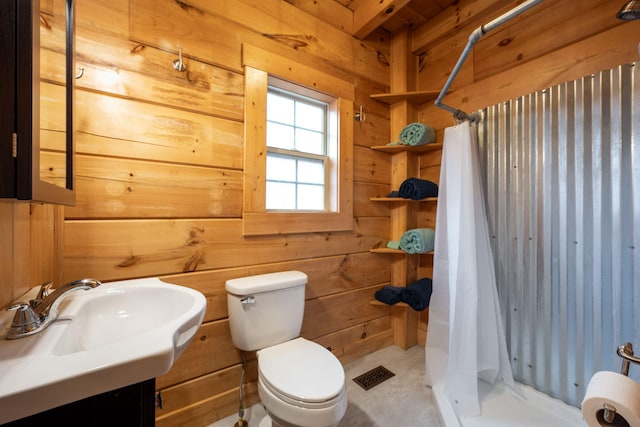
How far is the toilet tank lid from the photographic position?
1.32m

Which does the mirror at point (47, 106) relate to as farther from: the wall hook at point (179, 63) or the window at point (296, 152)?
the window at point (296, 152)

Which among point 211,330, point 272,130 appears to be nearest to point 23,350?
point 211,330

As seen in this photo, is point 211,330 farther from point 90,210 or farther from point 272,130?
point 272,130

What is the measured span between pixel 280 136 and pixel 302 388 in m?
1.43

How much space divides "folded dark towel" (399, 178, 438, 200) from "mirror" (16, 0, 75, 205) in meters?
1.79

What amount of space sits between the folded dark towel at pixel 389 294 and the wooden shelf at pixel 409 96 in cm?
149

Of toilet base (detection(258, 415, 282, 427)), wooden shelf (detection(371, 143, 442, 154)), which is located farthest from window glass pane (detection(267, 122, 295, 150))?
toilet base (detection(258, 415, 282, 427))

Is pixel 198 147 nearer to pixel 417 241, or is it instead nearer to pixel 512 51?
pixel 417 241

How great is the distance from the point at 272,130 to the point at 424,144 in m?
1.10

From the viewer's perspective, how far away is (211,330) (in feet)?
4.66

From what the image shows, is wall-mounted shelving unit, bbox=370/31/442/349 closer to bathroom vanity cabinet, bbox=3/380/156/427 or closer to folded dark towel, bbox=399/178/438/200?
folded dark towel, bbox=399/178/438/200

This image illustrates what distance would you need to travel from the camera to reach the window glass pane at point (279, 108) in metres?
1.73

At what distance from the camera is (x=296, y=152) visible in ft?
5.93

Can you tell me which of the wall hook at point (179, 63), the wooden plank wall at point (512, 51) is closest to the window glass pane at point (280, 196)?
the wall hook at point (179, 63)
